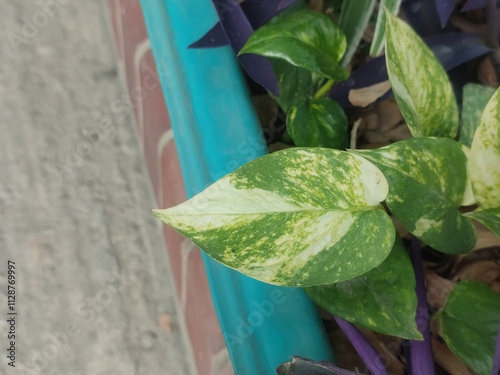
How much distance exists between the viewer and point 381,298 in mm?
364

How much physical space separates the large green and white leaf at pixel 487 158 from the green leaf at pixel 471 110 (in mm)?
79

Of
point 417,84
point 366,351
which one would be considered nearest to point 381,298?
point 366,351

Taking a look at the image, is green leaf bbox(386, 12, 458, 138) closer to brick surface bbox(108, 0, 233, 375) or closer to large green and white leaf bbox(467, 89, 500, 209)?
large green and white leaf bbox(467, 89, 500, 209)

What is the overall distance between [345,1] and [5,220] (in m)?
0.69

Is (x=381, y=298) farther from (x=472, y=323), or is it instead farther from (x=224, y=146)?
(x=224, y=146)

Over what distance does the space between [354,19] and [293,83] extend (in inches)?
3.5

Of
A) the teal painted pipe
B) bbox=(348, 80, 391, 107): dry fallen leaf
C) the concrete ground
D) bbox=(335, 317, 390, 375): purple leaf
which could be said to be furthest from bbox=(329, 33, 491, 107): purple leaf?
the concrete ground

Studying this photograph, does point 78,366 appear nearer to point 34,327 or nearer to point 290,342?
point 34,327

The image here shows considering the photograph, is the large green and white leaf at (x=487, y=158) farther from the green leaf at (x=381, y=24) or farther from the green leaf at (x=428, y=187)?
the green leaf at (x=381, y=24)

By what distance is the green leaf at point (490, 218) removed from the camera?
34cm

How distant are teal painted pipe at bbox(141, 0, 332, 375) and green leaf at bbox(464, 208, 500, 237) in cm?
17

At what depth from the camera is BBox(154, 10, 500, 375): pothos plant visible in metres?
0.31

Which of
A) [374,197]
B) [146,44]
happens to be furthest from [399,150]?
[146,44]

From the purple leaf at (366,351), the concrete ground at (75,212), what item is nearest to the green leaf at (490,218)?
the purple leaf at (366,351)
